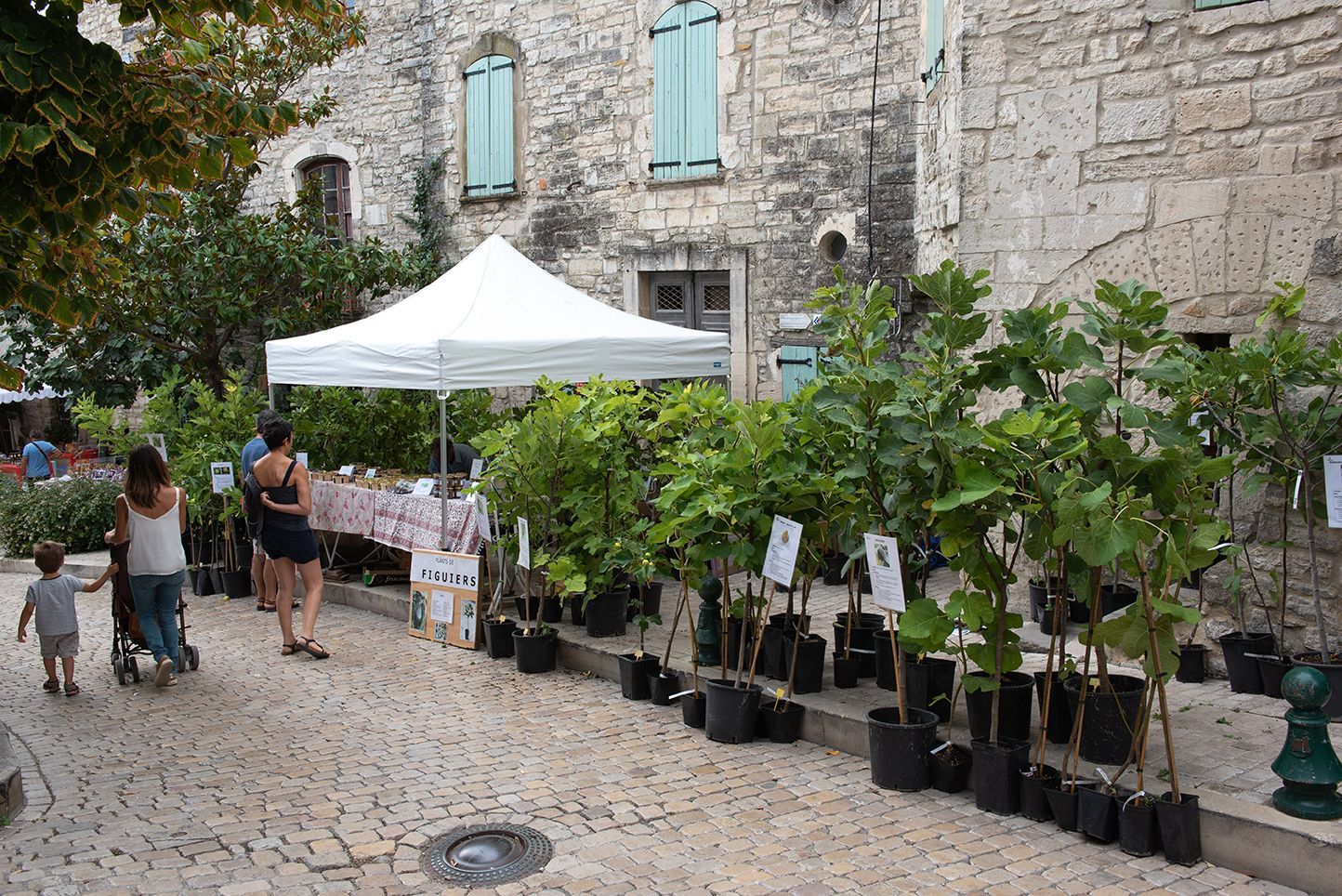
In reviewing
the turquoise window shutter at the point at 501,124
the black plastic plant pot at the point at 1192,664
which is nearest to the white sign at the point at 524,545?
the black plastic plant pot at the point at 1192,664

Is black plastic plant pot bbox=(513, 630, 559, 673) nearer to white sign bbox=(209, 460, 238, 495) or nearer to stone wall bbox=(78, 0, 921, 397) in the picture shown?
white sign bbox=(209, 460, 238, 495)

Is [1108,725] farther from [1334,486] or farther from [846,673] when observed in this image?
[1334,486]

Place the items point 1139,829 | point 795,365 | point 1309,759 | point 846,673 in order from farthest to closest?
point 795,365
point 846,673
point 1139,829
point 1309,759

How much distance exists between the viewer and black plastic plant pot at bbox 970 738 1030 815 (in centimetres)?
432

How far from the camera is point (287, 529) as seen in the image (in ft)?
23.3

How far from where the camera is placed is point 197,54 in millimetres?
4910

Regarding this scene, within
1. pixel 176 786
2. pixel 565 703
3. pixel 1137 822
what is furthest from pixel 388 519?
pixel 1137 822

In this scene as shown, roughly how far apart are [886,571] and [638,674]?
1886mm

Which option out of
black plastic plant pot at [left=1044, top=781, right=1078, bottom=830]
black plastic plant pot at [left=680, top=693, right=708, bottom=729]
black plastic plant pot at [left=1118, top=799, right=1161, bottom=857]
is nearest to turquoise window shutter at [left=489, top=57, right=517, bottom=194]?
black plastic plant pot at [left=680, top=693, right=708, bottom=729]

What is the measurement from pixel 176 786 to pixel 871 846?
2.99 m

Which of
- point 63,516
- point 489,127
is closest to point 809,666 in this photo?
point 63,516

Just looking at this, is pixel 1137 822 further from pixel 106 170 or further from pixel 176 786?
pixel 106 170

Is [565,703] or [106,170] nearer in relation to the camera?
[106,170]

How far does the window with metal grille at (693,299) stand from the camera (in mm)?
11359
